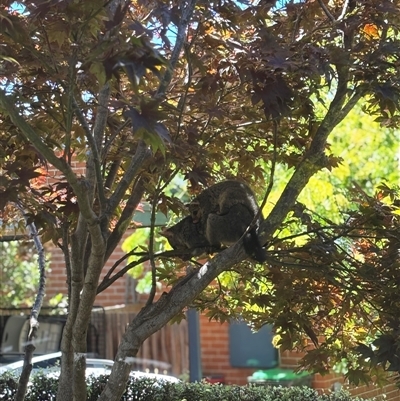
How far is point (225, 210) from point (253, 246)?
0.82 m

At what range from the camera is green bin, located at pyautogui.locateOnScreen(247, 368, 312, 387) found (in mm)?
6543

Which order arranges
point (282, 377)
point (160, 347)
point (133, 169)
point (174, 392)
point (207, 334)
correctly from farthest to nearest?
point (207, 334)
point (160, 347)
point (282, 377)
point (174, 392)
point (133, 169)

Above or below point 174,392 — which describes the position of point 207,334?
above

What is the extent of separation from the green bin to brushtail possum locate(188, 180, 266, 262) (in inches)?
118

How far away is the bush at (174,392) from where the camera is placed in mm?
4109

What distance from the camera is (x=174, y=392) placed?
417cm

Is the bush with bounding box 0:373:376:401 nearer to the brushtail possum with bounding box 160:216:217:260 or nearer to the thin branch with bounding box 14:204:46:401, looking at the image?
the thin branch with bounding box 14:204:46:401

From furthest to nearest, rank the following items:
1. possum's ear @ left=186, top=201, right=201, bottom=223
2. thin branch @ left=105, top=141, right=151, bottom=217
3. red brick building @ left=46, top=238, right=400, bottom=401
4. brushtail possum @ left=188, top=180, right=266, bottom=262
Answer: red brick building @ left=46, top=238, right=400, bottom=401
possum's ear @ left=186, top=201, right=201, bottom=223
brushtail possum @ left=188, top=180, right=266, bottom=262
thin branch @ left=105, top=141, right=151, bottom=217

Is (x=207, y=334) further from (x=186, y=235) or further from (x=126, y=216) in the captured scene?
(x=126, y=216)

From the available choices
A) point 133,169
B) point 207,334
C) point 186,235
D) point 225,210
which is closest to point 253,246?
point 133,169

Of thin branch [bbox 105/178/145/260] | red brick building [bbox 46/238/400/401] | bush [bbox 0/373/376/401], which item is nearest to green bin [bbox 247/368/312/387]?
red brick building [bbox 46/238/400/401]

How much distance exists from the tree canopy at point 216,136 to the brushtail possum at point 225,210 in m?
0.16

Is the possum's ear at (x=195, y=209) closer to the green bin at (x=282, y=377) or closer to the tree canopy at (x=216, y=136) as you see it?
the tree canopy at (x=216, y=136)

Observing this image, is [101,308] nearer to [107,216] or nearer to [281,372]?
[281,372]
